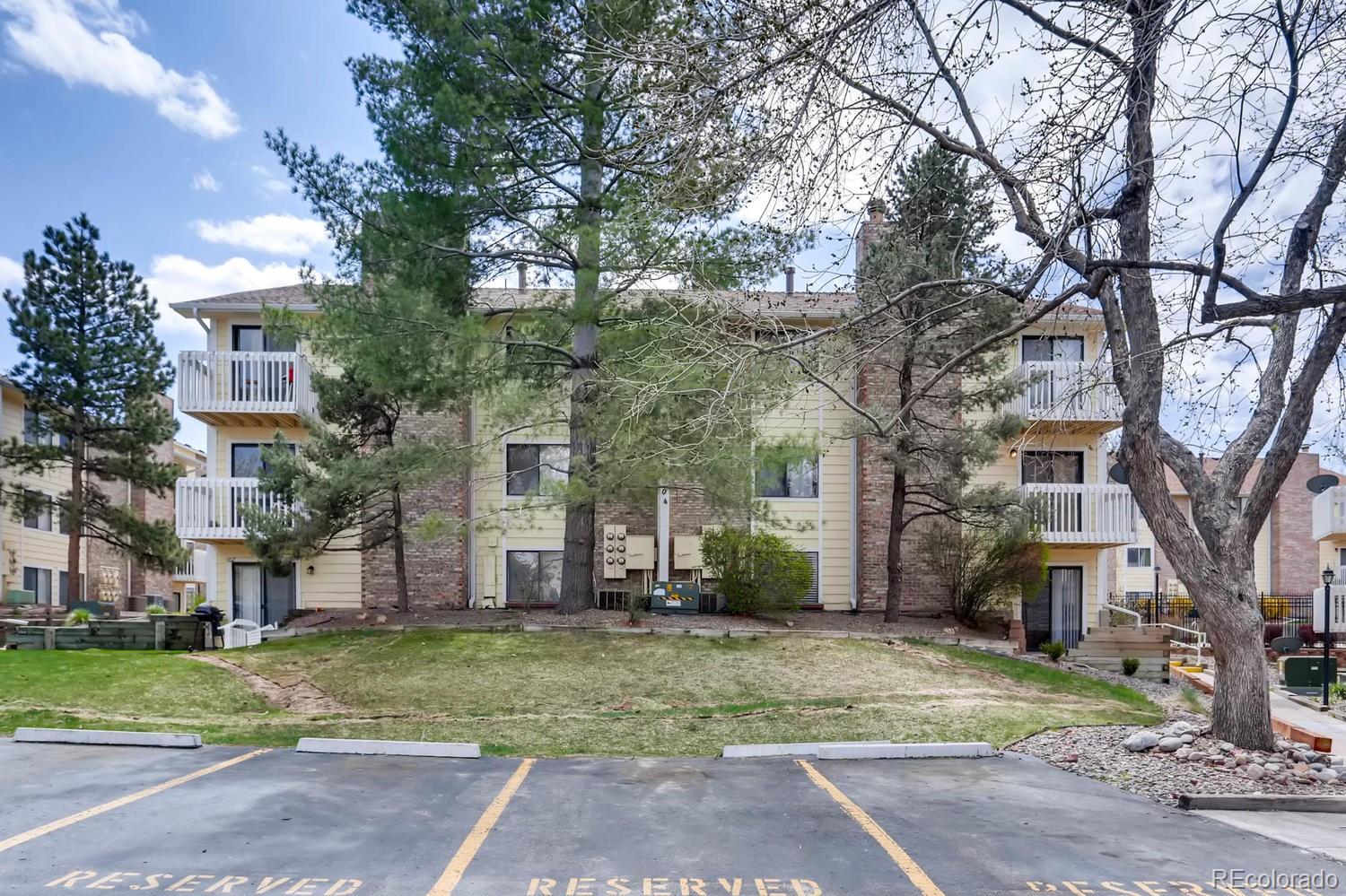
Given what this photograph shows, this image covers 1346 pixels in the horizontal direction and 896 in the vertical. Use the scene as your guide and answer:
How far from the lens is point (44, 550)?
27.1 meters

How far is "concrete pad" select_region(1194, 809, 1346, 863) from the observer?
618 cm

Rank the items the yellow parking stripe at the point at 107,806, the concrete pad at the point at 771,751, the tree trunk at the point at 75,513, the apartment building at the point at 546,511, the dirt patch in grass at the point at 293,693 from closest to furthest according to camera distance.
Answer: the yellow parking stripe at the point at 107,806
the concrete pad at the point at 771,751
the dirt patch in grass at the point at 293,693
the apartment building at the point at 546,511
the tree trunk at the point at 75,513

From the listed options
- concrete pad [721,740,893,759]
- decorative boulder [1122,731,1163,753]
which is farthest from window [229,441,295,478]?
decorative boulder [1122,731,1163,753]

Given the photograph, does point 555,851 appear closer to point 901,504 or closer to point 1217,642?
point 1217,642

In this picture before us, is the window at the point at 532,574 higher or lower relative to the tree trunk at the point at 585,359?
lower

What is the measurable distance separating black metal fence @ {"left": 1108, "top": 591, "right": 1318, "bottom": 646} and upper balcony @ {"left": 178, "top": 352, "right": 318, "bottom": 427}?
2176 centimetres

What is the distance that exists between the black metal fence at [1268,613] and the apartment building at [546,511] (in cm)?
461

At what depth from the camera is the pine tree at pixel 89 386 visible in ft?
73.5

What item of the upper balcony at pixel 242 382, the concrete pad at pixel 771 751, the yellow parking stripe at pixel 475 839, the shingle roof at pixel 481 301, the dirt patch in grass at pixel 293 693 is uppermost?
the shingle roof at pixel 481 301

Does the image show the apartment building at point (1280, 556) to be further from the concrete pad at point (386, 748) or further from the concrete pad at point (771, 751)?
the concrete pad at point (386, 748)

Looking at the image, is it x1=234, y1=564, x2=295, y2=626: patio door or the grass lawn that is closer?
the grass lawn

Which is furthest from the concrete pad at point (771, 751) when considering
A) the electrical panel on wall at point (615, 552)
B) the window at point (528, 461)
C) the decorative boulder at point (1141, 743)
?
the window at point (528, 461)

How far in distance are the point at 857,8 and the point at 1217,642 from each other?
741 centimetres

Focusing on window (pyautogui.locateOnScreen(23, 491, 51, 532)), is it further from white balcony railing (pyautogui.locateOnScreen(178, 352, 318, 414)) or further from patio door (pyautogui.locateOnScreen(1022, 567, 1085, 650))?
patio door (pyautogui.locateOnScreen(1022, 567, 1085, 650))
